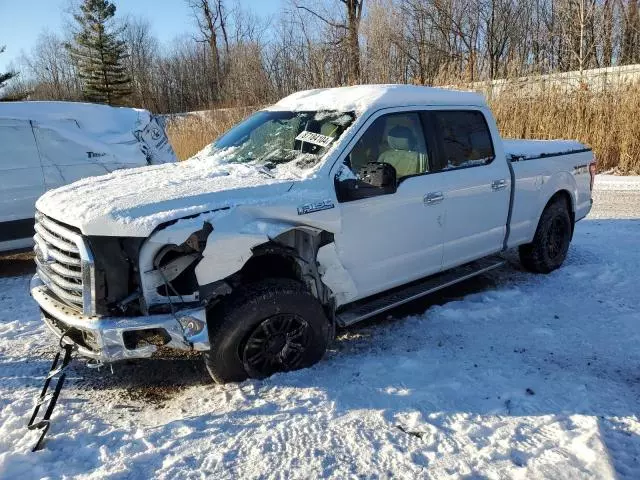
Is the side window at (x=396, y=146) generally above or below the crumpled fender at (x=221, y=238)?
above

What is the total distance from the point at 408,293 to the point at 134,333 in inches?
91.1

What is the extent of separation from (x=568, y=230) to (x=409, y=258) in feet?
9.02

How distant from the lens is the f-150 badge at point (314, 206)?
3371 millimetres

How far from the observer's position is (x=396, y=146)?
4191 millimetres

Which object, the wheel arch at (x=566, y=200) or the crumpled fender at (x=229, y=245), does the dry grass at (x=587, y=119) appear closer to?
the wheel arch at (x=566, y=200)

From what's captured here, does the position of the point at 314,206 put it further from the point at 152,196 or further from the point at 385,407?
the point at 385,407

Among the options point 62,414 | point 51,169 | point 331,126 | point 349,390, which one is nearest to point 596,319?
point 349,390

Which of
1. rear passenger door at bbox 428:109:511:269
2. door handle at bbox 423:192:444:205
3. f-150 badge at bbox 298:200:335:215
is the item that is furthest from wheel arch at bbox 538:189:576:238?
f-150 badge at bbox 298:200:335:215

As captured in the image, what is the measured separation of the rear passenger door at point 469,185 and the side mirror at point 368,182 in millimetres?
891

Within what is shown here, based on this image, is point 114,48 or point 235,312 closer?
point 235,312

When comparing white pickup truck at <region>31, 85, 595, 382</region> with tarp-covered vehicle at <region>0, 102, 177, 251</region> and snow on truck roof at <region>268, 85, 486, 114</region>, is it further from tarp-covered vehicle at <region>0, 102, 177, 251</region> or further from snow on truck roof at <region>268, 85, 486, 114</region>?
tarp-covered vehicle at <region>0, 102, 177, 251</region>

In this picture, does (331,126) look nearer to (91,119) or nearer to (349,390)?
(349,390)

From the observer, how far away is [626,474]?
255 centimetres

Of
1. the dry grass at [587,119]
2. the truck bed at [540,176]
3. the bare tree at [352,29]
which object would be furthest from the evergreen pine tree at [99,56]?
the truck bed at [540,176]
